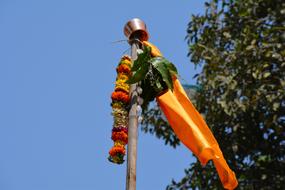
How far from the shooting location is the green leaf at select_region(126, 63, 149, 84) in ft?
19.5

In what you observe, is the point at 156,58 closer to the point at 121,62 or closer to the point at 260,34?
the point at 121,62

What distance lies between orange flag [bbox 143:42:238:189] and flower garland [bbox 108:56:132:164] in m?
0.39

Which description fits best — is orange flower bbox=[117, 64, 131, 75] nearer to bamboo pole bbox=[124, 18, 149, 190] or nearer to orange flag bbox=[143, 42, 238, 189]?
bamboo pole bbox=[124, 18, 149, 190]

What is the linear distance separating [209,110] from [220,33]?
1463 mm

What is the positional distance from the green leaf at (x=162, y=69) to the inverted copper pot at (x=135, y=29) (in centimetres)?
26

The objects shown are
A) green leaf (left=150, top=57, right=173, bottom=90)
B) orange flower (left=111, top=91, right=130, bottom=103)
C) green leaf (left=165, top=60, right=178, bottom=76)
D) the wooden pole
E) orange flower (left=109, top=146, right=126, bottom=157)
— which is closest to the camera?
the wooden pole

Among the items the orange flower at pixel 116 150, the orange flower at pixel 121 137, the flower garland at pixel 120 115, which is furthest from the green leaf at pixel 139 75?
the orange flower at pixel 116 150

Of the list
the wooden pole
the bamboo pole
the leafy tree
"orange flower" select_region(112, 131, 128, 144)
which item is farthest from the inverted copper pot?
the leafy tree

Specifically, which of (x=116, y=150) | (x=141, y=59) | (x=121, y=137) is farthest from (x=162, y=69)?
(x=116, y=150)

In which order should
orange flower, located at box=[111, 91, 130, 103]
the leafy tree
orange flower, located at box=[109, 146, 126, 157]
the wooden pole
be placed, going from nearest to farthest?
1. the wooden pole
2. orange flower, located at box=[109, 146, 126, 157]
3. orange flower, located at box=[111, 91, 130, 103]
4. the leafy tree

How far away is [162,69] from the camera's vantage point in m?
6.13

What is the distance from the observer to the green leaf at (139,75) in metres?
5.95

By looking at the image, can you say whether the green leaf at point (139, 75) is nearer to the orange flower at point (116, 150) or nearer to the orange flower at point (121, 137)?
the orange flower at point (121, 137)

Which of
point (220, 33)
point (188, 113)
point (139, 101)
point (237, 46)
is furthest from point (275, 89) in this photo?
point (139, 101)
